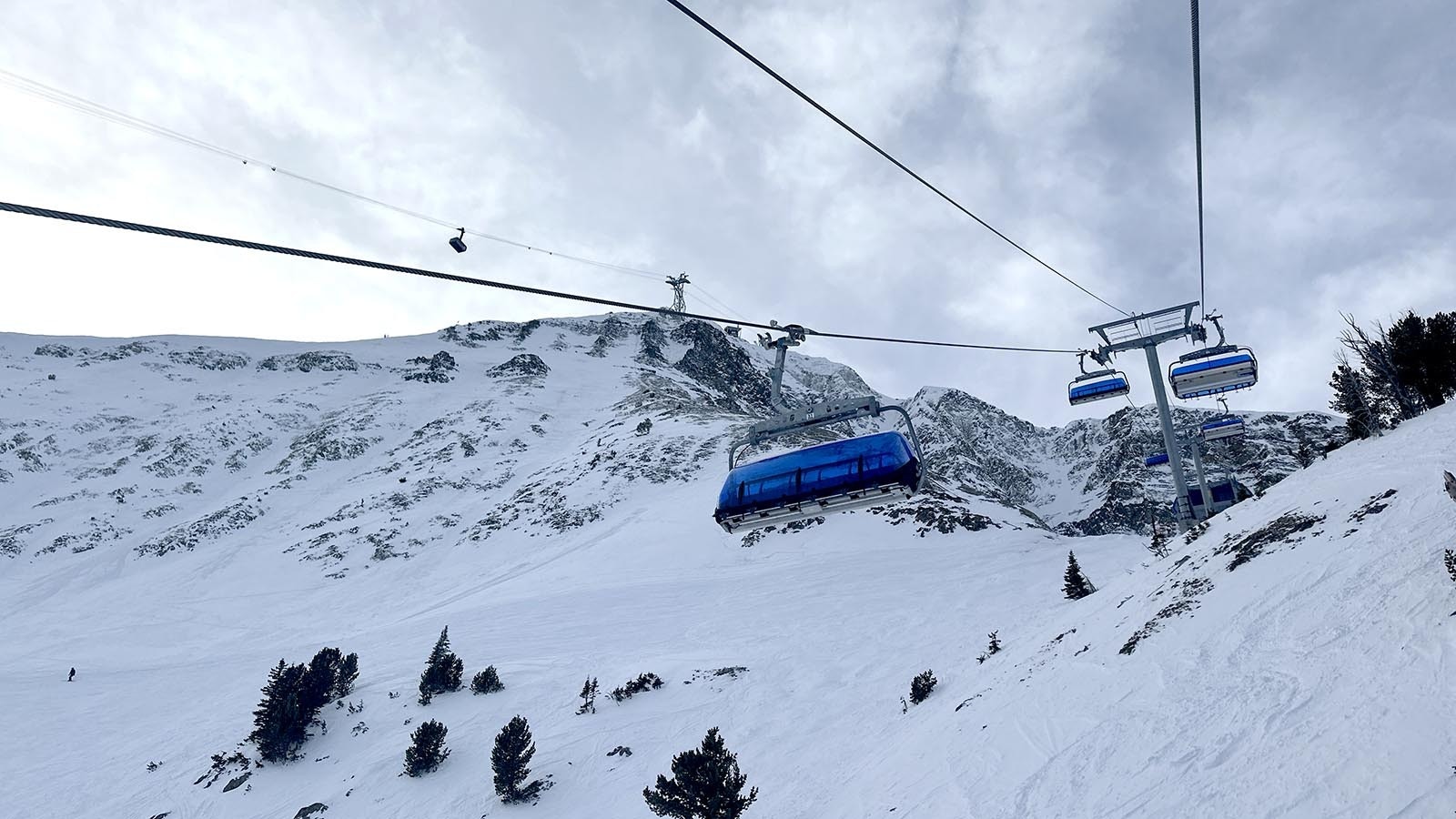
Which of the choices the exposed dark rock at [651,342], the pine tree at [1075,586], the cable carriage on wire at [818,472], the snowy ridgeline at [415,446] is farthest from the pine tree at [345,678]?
the exposed dark rock at [651,342]

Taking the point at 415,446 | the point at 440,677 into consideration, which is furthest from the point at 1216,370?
the point at 415,446

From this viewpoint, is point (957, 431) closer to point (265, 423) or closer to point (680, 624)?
point (265, 423)

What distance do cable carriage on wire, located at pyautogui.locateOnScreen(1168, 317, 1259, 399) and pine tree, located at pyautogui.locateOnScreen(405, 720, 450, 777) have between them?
844 inches

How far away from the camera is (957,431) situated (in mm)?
166375

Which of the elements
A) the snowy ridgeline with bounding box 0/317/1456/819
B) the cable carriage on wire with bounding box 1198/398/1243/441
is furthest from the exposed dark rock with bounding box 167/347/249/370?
the cable carriage on wire with bounding box 1198/398/1243/441

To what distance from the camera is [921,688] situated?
16703 millimetres

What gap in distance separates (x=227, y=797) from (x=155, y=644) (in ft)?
79.3

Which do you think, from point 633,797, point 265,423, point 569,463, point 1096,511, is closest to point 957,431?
point 1096,511

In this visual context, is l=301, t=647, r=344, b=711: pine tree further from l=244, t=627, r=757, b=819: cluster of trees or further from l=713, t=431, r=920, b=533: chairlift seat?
l=713, t=431, r=920, b=533: chairlift seat

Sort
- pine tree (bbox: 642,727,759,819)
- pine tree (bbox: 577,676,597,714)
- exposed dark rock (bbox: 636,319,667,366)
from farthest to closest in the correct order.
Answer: exposed dark rock (bbox: 636,319,667,366), pine tree (bbox: 577,676,597,714), pine tree (bbox: 642,727,759,819)

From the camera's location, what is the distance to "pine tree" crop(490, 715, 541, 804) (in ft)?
52.4

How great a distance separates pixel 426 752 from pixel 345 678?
9295 millimetres

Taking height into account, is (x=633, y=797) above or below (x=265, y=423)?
below

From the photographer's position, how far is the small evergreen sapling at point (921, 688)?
16.6m
